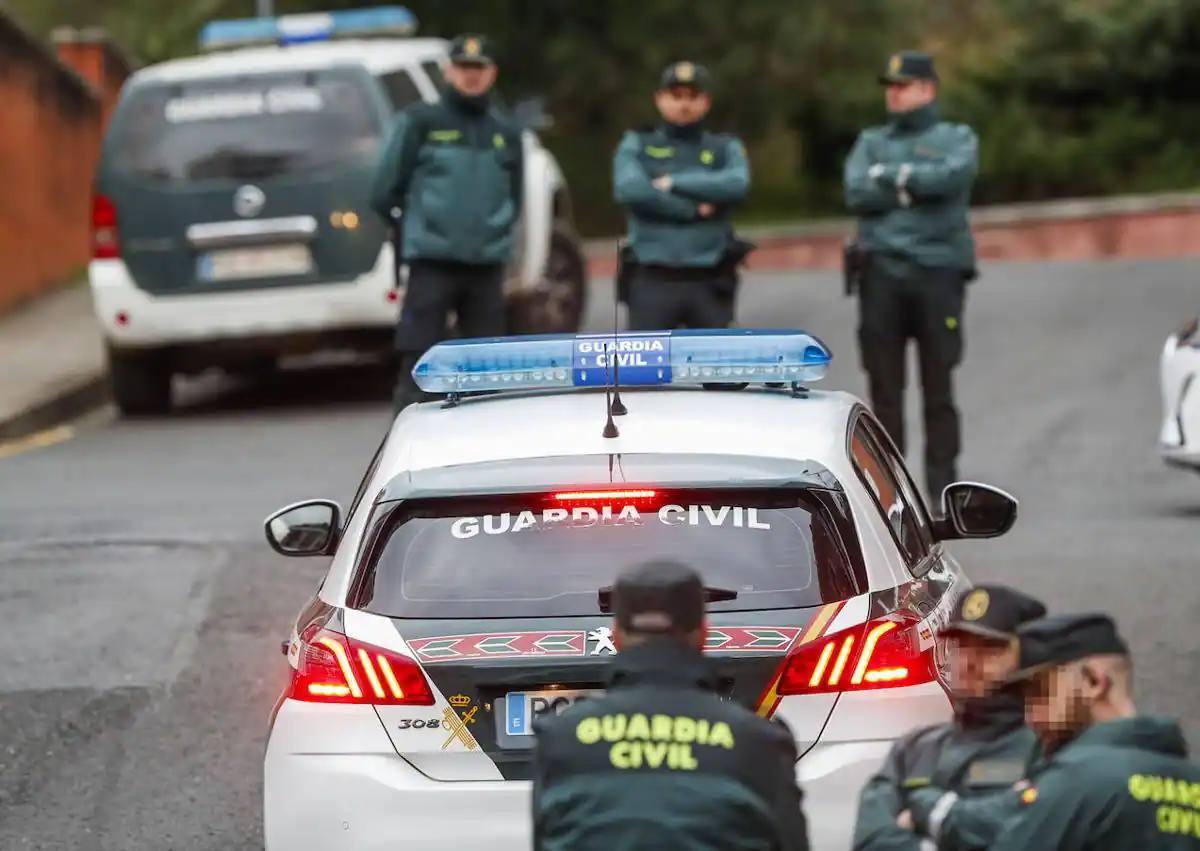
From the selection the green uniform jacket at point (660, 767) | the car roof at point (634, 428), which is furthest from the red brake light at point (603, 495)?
the green uniform jacket at point (660, 767)

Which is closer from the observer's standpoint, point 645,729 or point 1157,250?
point 645,729

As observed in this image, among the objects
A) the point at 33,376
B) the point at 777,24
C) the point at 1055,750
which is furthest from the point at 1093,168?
the point at 1055,750

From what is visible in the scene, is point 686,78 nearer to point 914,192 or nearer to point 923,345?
point 914,192

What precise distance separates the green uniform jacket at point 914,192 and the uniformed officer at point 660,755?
7375 mm

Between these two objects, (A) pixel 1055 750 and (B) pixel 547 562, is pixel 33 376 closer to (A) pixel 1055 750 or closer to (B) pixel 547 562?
(B) pixel 547 562

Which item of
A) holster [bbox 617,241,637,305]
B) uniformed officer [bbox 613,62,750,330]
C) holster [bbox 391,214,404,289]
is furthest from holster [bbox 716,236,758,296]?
holster [bbox 391,214,404,289]

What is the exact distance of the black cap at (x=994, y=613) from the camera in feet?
13.8

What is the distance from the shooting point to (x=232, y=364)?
17.4 metres

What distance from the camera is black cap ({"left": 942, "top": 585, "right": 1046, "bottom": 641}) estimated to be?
13.8ft

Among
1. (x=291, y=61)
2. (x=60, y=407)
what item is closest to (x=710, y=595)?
(x=291, y=61)

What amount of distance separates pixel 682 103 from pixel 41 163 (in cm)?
1429

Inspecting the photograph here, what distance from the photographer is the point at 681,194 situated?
460 inches

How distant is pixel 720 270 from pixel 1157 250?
17.3m

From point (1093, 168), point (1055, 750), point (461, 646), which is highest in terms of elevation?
point (1055, 750)
